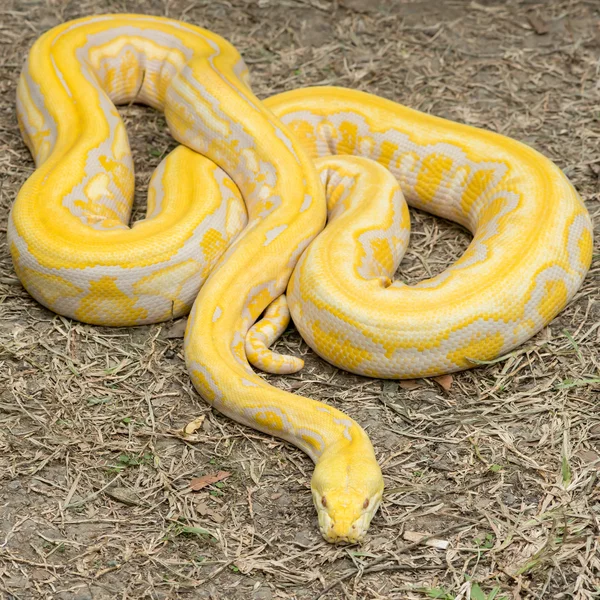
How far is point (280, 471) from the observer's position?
5.26 metres

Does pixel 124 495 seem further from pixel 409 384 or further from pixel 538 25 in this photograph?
pixel 538 25

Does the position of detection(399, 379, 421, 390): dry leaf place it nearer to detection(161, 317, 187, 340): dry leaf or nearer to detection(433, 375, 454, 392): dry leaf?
detection(433, 375, 454, 392): dry leaf

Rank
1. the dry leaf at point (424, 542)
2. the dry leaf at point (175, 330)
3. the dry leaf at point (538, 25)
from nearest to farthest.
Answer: the dry leaf at point (424, 542) < the dry leaf at point (175, 330) < the dry leaf at point (538, 25)

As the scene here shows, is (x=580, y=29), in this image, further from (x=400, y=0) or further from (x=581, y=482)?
(x=581, y=482)

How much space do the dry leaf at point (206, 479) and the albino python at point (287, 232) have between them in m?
0.39

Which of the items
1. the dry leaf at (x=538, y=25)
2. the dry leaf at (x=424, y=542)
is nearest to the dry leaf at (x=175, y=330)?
the dry leaf at (x=424, y=542)

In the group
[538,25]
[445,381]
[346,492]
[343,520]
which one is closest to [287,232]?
[445,381]

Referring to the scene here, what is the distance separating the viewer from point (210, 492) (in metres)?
5.13

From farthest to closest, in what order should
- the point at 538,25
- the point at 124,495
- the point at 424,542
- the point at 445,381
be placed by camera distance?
the point at 538,25, the point at 445,381, the point at 124,495, the point at 424,542

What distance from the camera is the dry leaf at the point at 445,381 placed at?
575 cm

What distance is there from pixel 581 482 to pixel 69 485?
9.70 ft

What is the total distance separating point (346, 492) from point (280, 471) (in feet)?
2.01

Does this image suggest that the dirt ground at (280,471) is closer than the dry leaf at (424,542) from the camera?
Yes

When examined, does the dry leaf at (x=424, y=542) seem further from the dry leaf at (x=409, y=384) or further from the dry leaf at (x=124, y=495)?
the dry leaf at (x=124, y=495)
